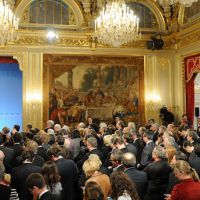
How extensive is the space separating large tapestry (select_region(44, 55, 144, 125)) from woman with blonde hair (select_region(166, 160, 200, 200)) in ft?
38.2

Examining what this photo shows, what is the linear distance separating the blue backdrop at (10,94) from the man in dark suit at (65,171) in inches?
433

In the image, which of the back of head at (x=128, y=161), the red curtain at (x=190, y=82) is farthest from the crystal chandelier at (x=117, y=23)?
the back of head at (x=128, y=161)

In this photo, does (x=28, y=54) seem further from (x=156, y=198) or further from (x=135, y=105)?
(x=156, y=198)

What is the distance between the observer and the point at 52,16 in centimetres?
1599

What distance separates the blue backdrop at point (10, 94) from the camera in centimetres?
1642

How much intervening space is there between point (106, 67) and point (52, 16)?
11.2 feet

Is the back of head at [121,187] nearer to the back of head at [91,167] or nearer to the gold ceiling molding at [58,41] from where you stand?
the back of head at [91,167]

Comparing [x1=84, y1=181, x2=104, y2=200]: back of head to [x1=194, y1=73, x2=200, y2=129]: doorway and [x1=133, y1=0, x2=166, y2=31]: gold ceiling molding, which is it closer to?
[x1=194, y1=73, x2=200, y2=129]: doorway

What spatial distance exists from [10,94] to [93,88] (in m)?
3.97

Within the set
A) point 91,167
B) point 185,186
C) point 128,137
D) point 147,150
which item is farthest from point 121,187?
point 128,137

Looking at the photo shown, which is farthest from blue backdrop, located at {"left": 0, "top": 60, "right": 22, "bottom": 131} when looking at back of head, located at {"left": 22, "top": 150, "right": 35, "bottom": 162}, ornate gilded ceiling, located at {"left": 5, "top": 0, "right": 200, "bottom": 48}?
back of head, located at {"left": 22, "top": 150, "right": 35, "bottom": 162}

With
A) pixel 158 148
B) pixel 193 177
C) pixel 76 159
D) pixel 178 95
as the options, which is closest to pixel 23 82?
pixel 178 95

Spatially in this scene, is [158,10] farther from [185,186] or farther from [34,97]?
[185,186]

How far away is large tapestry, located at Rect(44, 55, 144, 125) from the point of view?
1573cm
